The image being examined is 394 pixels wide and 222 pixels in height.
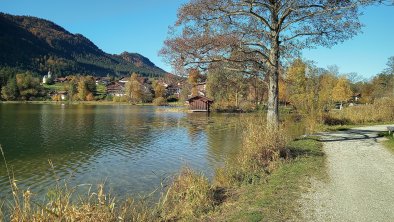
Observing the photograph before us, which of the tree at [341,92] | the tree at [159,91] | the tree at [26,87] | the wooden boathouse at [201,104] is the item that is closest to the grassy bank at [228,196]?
the wooden boathouse at [201,104]

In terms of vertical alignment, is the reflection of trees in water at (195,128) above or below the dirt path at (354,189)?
below

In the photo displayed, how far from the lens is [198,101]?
6781 cm

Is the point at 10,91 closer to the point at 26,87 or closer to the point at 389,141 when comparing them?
the point at 26,87

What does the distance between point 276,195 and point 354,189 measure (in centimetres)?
188

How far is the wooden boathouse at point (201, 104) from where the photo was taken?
2645 inches

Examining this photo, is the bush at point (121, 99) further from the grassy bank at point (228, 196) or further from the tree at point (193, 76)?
the grassy bank at point (228, 196)

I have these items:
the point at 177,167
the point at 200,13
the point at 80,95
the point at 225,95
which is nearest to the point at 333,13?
the point at 200,13

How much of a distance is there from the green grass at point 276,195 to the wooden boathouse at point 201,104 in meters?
56.0

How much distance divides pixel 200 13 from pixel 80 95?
104 metres

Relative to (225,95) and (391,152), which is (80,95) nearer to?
(225,95)

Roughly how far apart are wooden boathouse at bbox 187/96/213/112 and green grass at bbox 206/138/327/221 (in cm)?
5602

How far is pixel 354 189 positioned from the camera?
786 centimetres

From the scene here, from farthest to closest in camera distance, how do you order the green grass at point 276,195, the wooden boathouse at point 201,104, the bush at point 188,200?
the wooden boathouse at point 201,104
the bush at point 188,200
the green grass at point 276,195

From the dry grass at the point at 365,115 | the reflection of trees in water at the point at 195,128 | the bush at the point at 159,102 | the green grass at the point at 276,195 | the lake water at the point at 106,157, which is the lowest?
the lake water at the point at 106,157
